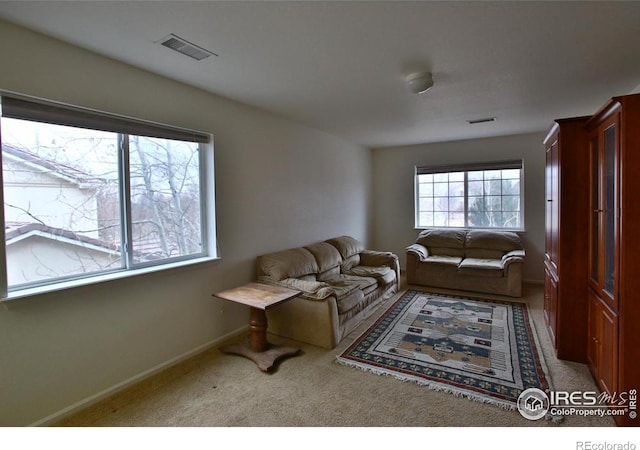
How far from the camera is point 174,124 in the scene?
265 cm

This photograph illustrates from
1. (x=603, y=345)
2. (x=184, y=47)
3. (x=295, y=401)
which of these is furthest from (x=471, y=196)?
(x=184, y=47)

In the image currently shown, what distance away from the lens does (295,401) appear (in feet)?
6.97

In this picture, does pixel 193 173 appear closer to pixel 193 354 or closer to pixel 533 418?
pixel 193 354

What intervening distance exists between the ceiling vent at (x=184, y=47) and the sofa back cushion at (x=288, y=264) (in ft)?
6.43

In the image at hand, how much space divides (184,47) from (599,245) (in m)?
3.15

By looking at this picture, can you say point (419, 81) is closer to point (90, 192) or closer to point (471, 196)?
point (90, 192)

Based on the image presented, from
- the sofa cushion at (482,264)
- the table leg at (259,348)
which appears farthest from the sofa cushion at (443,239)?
the table leg at (259,348)

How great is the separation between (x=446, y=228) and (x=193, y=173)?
14.6 feet

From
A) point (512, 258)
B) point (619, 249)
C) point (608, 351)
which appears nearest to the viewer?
point (619, 249)

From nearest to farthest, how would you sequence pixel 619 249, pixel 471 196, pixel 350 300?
pixel 619 249, pixel 350 300, pixel 471 196
